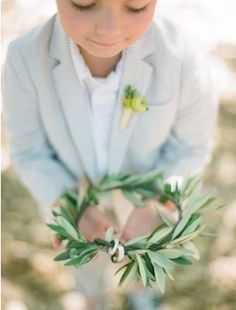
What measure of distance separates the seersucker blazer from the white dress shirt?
0.05ft

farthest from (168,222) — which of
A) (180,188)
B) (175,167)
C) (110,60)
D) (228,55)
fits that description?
(228,55)

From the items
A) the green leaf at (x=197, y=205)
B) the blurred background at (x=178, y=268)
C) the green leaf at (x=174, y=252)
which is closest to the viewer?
the green leaf at (x=174, y=252)

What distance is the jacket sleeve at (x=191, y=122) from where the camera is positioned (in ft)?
5.02

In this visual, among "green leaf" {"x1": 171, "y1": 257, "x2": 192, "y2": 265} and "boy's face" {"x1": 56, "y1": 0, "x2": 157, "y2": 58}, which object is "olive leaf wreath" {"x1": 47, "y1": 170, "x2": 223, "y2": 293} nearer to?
"green leaf" {"x1": 171, "y1": 257, "x2": 192, "y2": 265}

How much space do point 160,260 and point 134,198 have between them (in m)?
0.34

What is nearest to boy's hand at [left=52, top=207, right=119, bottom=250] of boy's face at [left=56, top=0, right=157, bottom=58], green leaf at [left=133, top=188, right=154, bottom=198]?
green leaf at [left=133, top=188, right=154, bottom=198]

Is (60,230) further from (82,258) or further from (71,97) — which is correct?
(71,97)

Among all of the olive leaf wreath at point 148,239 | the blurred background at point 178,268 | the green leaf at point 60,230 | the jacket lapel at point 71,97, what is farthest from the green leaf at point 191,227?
the blurred background at point 178,268

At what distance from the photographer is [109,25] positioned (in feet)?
4.03

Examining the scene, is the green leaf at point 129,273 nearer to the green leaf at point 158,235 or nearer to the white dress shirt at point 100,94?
the green leaf at point 158,235

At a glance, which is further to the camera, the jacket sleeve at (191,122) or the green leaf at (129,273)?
the jacket sleeve at (191,122)

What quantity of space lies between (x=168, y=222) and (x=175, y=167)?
245 mm

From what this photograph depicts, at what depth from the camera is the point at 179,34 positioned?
153 cm

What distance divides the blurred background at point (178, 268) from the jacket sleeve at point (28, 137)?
462 mm
